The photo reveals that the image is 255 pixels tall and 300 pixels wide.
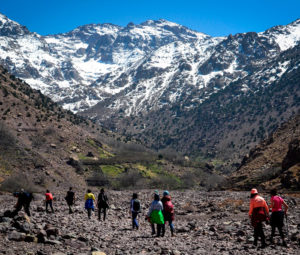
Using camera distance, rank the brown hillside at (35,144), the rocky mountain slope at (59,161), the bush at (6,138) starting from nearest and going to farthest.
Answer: the brown hillside at (35,144), the rocky mountain slope at (59,161), the bush at (6,138)

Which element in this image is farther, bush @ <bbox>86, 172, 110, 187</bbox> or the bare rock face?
bush @ <bbox>86, 172, 110, 187</bbox>

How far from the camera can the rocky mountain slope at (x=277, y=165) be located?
154 ft

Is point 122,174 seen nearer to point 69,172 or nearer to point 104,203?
point 69,172

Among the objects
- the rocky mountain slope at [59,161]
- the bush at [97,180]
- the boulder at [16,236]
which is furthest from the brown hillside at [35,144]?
the boulder at [16,236]

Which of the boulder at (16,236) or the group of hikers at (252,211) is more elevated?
the group of hikers at (252,211)

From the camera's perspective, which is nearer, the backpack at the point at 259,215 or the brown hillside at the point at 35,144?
the backpack at the point at 259,215

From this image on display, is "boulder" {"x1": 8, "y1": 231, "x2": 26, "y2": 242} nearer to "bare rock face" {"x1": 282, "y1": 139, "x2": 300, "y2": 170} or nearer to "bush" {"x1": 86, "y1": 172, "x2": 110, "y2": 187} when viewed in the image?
"bare rock face" {"x1": 282, "y1": 139, "x2": 300, "y2": 170}

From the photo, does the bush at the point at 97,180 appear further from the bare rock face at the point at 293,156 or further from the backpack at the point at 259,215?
the backpack at the point at 259,215

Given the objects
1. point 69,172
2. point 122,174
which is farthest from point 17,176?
point 122,174

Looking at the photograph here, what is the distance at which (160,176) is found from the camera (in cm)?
12481

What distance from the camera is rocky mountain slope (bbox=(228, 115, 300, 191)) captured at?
154 ft

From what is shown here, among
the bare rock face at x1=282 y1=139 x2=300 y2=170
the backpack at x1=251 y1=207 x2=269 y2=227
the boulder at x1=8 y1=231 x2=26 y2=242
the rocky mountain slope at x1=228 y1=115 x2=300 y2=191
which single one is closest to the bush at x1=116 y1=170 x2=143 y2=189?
the rocky mountain slope at x1=228 y1=115 x2=300 y2=191

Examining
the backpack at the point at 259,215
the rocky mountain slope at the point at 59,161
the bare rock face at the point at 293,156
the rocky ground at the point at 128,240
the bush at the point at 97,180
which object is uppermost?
the rocky mountain slope at the point at 59,161

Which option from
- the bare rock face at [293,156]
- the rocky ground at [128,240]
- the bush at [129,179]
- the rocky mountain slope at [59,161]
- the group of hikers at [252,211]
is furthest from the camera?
the bush at [129,179]
